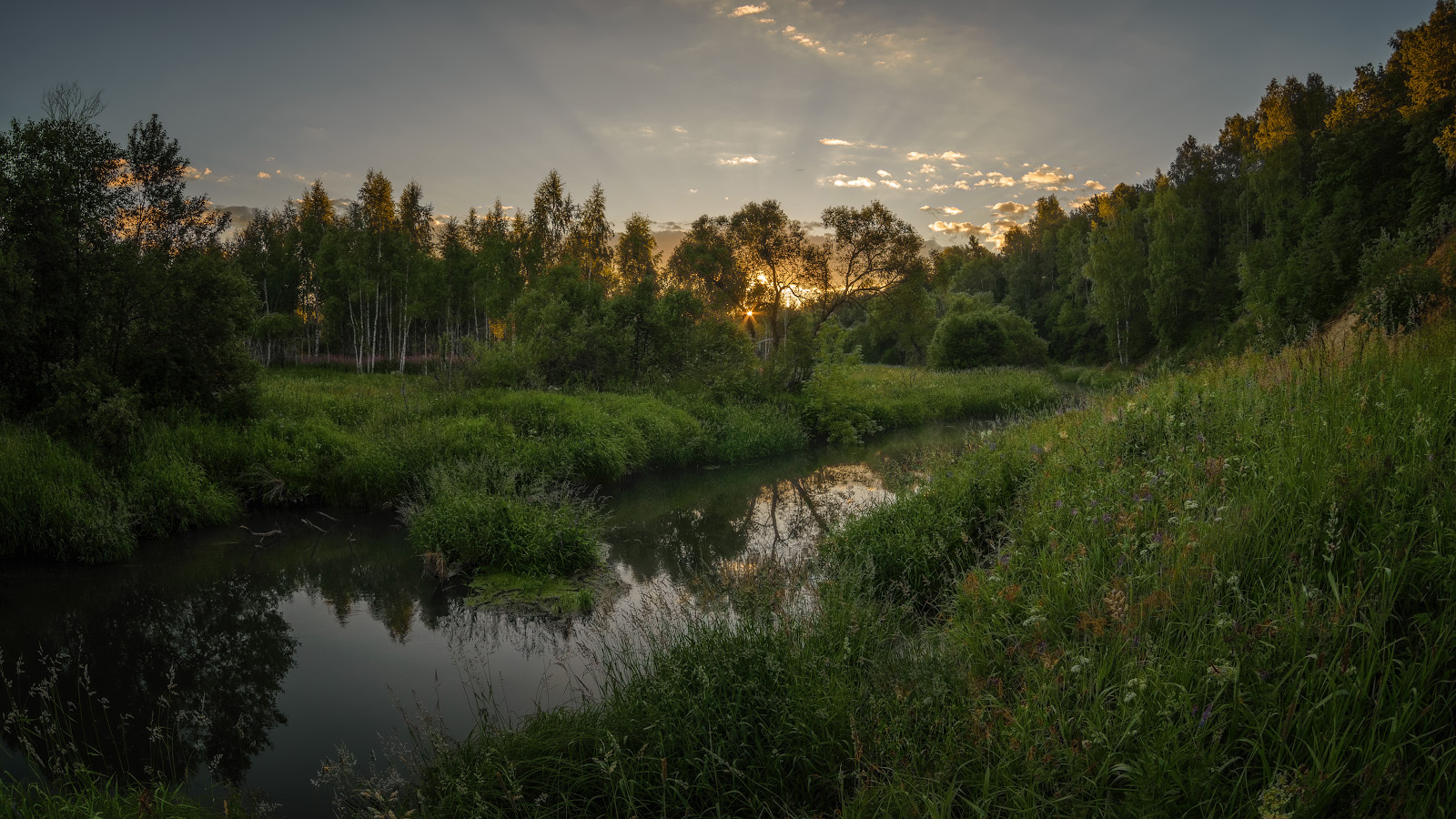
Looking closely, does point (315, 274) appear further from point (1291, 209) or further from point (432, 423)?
point (1291, 209)

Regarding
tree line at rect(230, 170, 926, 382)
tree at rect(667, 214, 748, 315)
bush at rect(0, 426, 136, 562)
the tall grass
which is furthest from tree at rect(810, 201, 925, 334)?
bush at rect(0, 426, 136, 562)

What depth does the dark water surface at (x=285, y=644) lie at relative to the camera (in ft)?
17.9

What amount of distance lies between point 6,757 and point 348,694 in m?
2.32

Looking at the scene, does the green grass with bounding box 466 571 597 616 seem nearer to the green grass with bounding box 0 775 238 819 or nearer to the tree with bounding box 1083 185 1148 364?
the green grass with bounding box 0 775 238 819

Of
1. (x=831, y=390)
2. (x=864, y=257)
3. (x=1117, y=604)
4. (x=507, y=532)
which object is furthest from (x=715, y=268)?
(x=1117, y=604)

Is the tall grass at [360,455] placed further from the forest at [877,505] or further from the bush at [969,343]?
the bush at [969,343]

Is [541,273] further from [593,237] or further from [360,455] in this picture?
[360,455]

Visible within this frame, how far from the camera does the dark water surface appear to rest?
5.46m

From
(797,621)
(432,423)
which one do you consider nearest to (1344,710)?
(797,621)

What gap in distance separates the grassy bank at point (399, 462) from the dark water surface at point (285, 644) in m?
0.50

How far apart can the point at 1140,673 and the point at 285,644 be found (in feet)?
26.9

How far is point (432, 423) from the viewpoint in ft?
47.9

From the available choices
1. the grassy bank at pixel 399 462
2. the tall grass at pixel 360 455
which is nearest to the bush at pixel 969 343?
the tall grass at pixel 360 455

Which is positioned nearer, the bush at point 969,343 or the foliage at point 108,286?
the foliage at point 108,286
